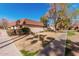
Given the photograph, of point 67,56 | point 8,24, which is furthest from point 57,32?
point 8,24

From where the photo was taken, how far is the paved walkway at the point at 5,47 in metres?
2.95

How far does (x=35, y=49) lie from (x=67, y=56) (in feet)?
1.32

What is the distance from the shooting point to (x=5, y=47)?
9.71 feet

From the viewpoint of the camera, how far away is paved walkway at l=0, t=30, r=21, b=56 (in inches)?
116

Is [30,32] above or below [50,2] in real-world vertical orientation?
below

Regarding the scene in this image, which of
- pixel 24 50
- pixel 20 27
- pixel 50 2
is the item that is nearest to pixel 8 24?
pixel 20 27

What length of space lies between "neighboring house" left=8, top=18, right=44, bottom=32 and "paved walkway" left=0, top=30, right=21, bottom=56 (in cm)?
13

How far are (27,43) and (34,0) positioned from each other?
536mm

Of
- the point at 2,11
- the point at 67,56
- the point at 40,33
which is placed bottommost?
the point at 67,56

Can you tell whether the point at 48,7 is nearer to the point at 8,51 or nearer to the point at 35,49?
the point at 35,49

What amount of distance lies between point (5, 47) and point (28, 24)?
1.32 ft

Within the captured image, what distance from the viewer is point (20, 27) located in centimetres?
301

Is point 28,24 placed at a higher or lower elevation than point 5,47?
higher

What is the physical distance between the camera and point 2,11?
9.68ft
